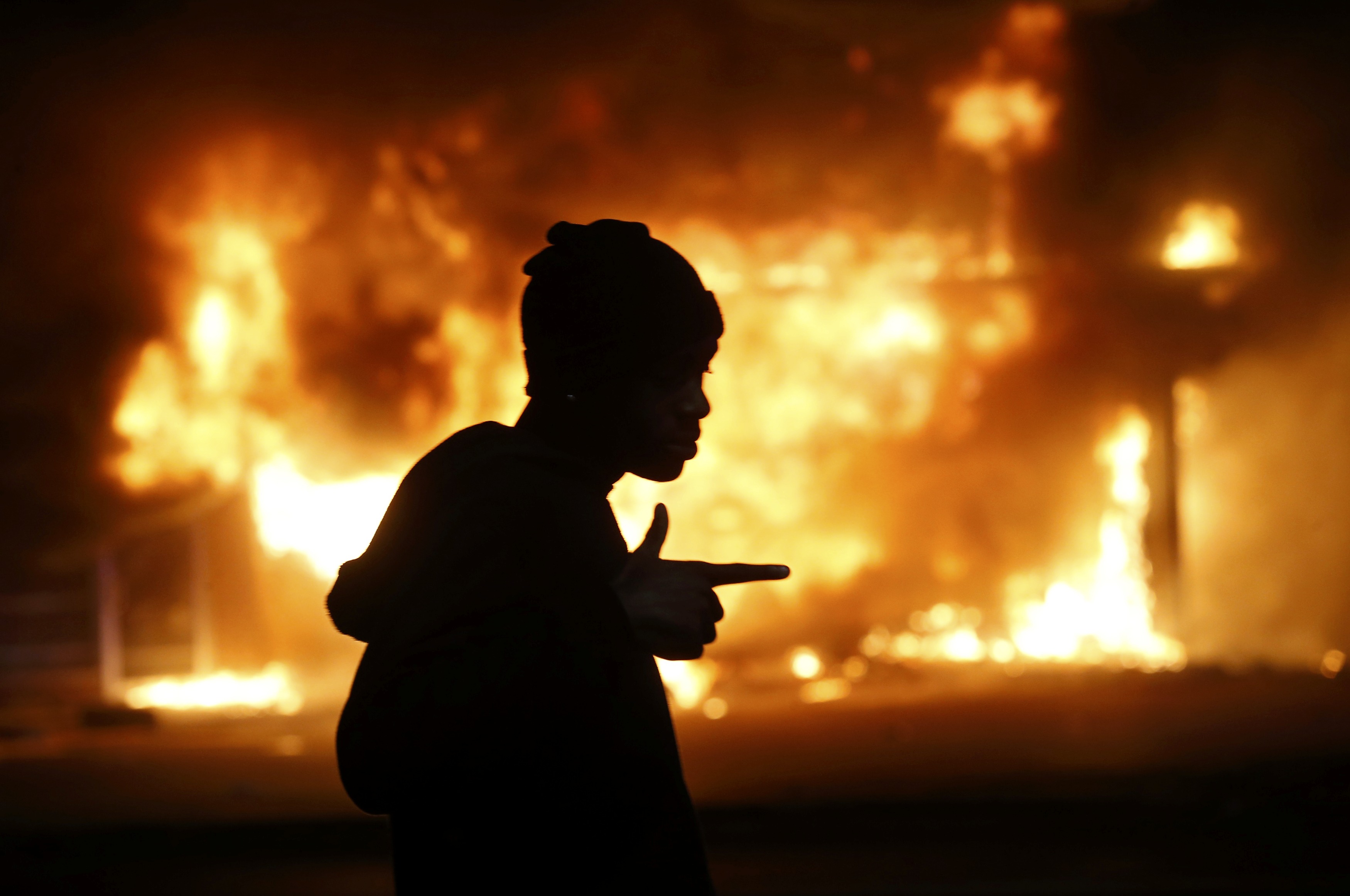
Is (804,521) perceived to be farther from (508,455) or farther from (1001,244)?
(508,455)

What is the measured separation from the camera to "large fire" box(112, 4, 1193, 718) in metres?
10.3

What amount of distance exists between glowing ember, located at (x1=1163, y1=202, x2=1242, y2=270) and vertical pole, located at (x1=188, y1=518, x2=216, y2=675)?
365 inches

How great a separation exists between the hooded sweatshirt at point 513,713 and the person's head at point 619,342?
0.42ft

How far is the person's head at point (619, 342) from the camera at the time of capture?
129 cm

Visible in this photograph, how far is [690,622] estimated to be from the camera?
120cm

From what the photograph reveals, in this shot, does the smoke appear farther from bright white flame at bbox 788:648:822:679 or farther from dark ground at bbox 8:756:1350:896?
dark ground at bbox 8:756:1350:896

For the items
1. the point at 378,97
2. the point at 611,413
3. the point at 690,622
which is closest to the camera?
the point at 690,622

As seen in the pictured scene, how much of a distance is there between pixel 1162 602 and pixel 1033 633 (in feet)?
3.96

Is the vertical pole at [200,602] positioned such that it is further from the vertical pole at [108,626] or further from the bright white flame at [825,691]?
the bright white flame at [825,691]

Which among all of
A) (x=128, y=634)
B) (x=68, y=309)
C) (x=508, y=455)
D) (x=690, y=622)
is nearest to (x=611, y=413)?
(x=508, y=455)

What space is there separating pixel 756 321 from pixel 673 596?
1018 centimetres

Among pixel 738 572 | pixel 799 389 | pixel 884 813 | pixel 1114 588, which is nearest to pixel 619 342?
pixel 738 572

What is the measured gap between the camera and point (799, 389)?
11.4 m

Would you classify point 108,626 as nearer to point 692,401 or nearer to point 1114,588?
point 1114,588
